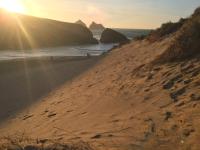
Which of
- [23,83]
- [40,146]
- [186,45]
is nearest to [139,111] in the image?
[40,146]

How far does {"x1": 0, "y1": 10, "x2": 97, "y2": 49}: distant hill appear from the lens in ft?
200

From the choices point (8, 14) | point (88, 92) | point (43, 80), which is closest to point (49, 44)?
point (8, 14)

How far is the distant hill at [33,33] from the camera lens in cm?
6084

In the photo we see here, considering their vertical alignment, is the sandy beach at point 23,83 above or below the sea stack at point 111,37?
below

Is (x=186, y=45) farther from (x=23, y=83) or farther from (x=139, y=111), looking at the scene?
(x=23, y=83)

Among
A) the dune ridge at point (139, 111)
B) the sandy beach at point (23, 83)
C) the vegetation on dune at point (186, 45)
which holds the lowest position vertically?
the sandy beach at point (23, 83)

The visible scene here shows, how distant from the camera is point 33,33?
6919 centimetres

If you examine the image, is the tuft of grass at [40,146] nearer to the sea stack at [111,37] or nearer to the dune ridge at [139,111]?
the dune ridge at [139,111]

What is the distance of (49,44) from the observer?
220 feet

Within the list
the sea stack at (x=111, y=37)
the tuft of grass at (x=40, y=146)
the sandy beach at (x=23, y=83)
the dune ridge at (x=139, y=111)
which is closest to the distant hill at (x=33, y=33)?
the sea stack at (x=111, y=37)

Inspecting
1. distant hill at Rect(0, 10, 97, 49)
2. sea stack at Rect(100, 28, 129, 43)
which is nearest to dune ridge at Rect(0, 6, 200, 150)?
distant hill at Rect(0, 10, 97, 49)

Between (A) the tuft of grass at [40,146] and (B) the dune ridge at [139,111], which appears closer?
(A) the tuft of grass at [40,146]

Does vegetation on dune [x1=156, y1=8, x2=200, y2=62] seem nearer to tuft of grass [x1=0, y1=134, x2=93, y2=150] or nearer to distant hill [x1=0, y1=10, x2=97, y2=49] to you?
tuft of grass [x1=0, y1=134, x2=93, y2=150]

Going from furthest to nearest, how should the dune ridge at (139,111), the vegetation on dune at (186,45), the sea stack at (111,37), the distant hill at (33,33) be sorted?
the sea stack at (111,37) → the distant hill at (33,33) → the vegetation on dune at (186,45) → the dune ridge at (139,111)
